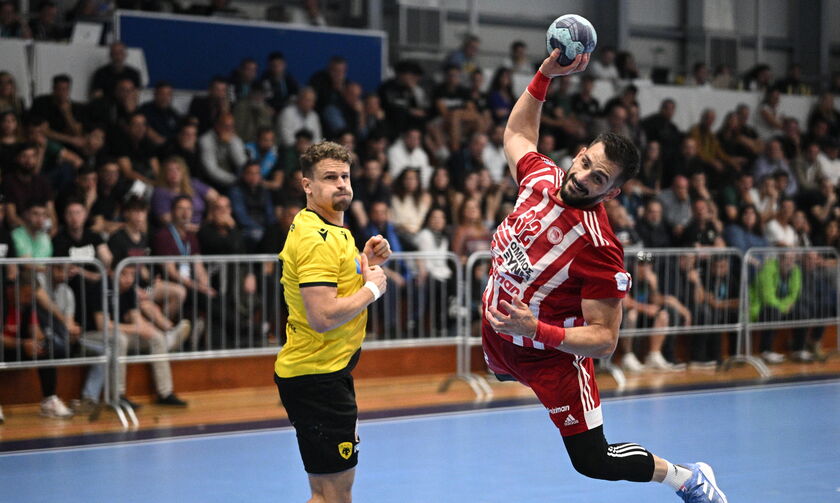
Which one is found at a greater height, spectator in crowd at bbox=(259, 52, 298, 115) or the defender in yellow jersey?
spectator in crowd at bbox=(259, 52, 298, 115)

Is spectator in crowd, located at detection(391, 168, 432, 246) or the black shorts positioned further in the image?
spectator in crowd, located at detection(391, 168, 432, 246)

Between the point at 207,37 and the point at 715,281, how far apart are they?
23.7 feet

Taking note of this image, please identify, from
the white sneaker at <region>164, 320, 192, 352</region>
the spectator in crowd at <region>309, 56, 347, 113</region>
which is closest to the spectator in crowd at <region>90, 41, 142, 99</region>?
the spectator in crowd at <region>309, 56, 347, 113</region>

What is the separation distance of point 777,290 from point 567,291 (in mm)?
8413

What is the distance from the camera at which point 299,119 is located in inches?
487

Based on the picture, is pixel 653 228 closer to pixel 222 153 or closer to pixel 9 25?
pixel 222 153

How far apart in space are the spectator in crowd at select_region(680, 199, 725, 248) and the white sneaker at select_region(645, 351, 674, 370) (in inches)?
58.4

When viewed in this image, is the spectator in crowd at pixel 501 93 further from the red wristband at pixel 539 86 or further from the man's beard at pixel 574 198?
the man's beard at pixel 574 198

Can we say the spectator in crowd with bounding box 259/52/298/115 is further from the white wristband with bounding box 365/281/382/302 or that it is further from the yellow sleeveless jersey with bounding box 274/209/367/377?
the white wristband with bounding box 365/281/382/302

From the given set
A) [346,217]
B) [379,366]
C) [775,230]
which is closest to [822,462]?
[379,366]

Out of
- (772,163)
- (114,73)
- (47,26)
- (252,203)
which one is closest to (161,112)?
(114,73)

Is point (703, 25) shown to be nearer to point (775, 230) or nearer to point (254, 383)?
point (775, 230)

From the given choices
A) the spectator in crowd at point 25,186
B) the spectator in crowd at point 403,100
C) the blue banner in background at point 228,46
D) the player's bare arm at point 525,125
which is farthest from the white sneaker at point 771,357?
the spectator in crowd at point 25,186

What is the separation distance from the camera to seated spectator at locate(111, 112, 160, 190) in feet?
35.5
